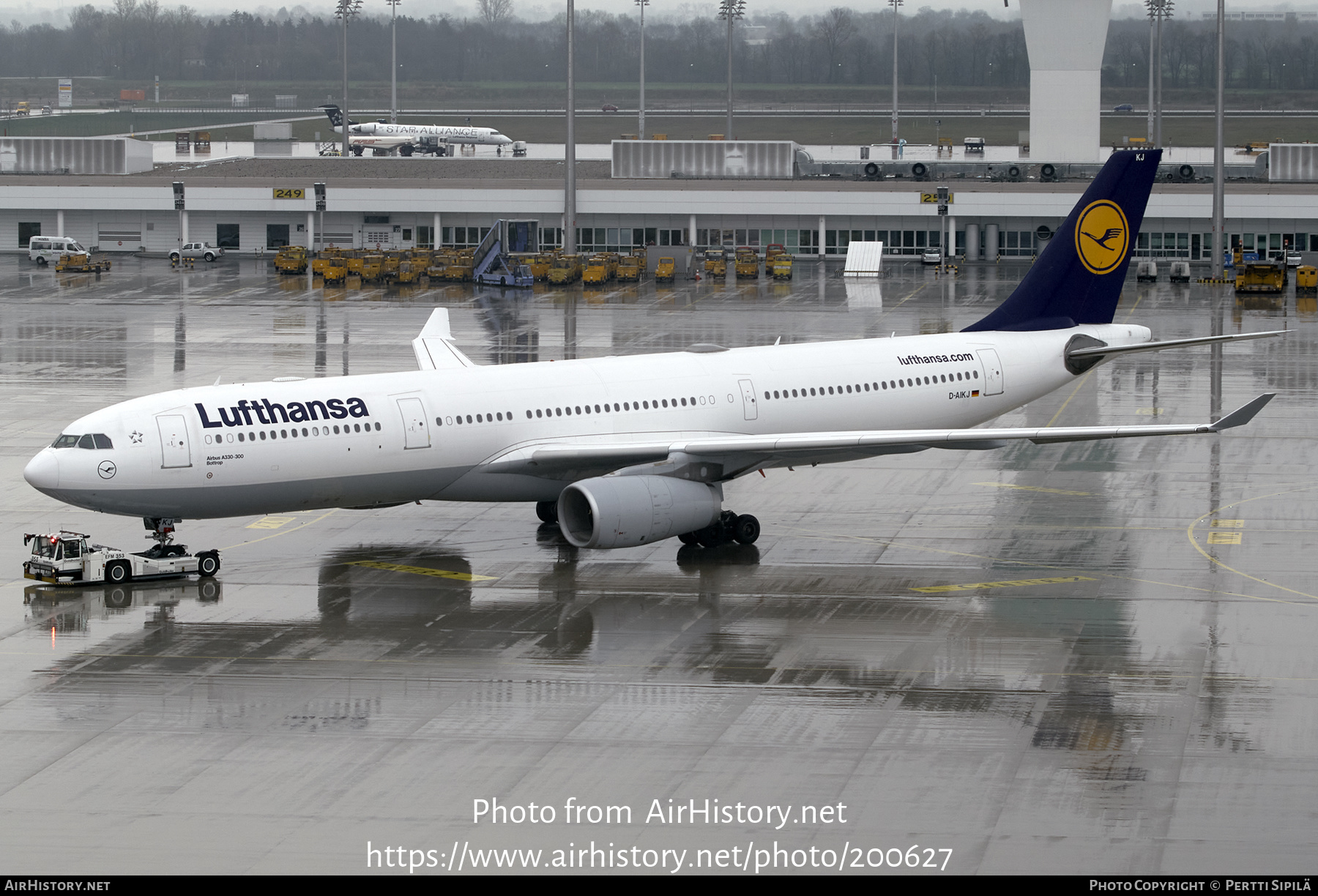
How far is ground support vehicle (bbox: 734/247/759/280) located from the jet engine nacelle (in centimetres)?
6506

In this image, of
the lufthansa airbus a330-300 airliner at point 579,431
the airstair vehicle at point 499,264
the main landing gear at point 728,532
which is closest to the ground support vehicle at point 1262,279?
the airstair vehicle at point 499,264

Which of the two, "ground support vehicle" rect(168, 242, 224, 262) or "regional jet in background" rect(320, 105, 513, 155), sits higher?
"regional jet in background" rect(320, 105, 513, 155)

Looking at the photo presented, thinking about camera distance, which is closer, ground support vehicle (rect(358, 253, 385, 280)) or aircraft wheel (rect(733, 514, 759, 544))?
aircraft wheel (rect(733, 514, 759, 544))

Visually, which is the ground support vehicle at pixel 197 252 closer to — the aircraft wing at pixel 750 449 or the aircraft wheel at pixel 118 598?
the aircraft wing at pixel 750 449

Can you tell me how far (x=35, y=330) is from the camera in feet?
238

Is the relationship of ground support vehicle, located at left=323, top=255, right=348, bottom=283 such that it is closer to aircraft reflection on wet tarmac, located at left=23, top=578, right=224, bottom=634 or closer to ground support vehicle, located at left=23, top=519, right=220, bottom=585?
ground support vehicle, located at left=23, top=519, right=220, bottom=585

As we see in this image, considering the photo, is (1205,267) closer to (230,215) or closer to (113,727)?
(230,215)

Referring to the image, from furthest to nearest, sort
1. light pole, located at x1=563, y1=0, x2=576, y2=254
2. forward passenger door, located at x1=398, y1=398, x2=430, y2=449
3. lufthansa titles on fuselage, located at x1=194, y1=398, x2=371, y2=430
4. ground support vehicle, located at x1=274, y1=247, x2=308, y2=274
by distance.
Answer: ground support vehicle, located at x1=274, y1=247, x2=308, y2=274
light pole, located at x1=563, y1=0, x2=576, y2=254
forward passenger door, located at x1=398, y1=398, x2=430, y2=449
lufthansa titles on fuselage, located at x1=194, y1=398, x2=371, y2=430

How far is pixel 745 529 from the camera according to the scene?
117 feet

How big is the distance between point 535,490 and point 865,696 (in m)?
11.8

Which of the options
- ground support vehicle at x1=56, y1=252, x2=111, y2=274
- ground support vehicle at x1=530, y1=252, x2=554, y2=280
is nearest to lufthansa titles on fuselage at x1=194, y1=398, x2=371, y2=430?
ground support vehicle at x1=530, y1=252, x2=554, y2=280

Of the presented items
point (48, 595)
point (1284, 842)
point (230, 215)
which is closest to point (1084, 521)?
point (1284, 842)

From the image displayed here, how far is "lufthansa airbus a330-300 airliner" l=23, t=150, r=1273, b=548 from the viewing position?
105ft

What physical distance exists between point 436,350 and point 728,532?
42.0ft
